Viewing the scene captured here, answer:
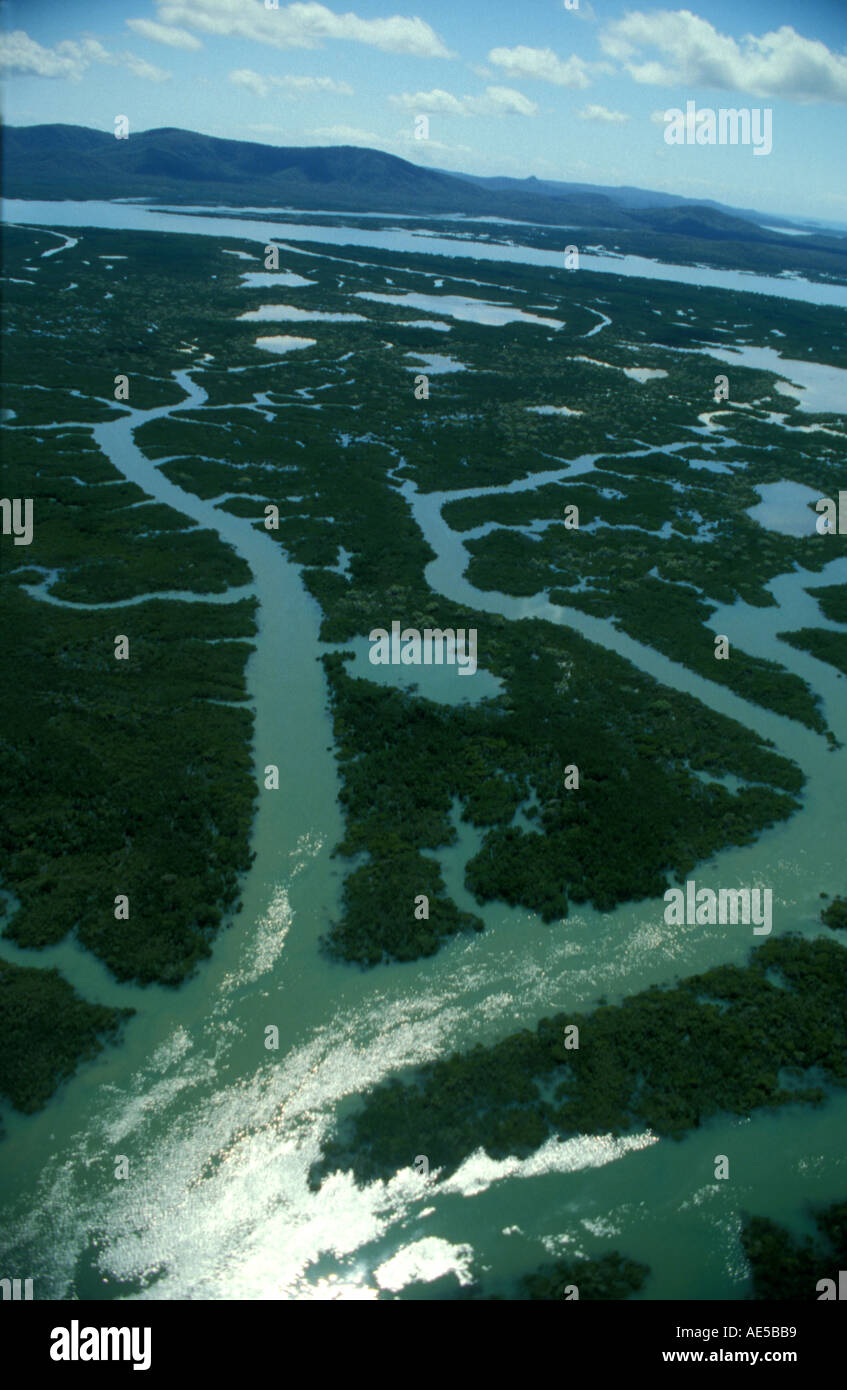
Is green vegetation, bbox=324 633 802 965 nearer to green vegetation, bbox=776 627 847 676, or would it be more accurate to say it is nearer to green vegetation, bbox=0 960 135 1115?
green vegetation, bbox=0 960 135 1115

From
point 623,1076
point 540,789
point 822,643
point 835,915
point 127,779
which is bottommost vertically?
point 623,1076

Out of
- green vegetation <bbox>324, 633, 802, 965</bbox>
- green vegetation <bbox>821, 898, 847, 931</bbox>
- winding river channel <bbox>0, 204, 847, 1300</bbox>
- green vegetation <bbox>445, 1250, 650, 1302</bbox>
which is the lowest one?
green vegetation <bbox>445, 1250, 650, 1302</bbox>

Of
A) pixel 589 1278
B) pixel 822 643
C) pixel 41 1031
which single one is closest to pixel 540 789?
pixel 589 1278

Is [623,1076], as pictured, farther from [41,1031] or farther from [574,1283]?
[41,1031]

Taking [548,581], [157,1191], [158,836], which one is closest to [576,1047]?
[157,1191]

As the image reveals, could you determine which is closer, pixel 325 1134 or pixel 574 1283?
pixel 574 1283

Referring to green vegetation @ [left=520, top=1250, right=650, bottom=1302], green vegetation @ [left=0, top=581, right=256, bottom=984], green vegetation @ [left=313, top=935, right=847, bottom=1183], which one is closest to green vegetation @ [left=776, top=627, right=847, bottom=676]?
green vegetation @ [left=313, top=935, right=847, bottom=1183]
